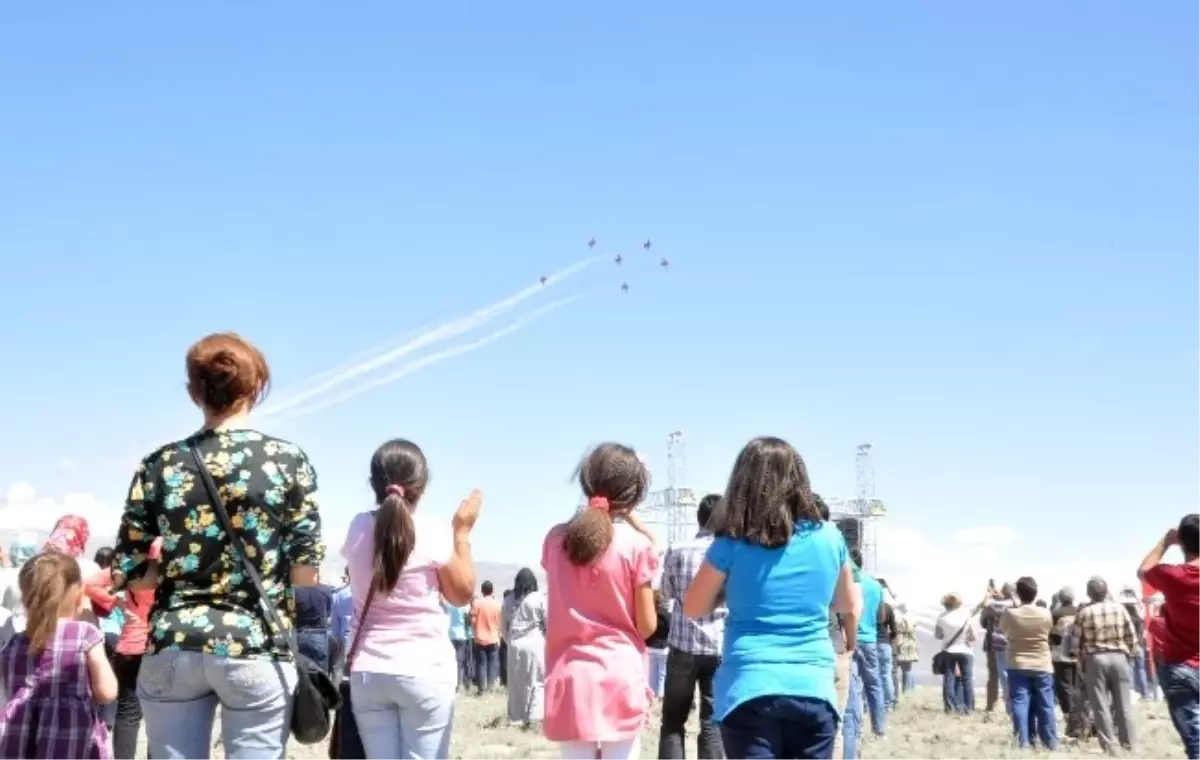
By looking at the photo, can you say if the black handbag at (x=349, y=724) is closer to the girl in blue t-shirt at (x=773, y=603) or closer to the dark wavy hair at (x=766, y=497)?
the girl in blue t-shirt at (x=773, y=603)

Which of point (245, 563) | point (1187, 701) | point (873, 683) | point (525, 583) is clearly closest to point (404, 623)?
point (245, 563)

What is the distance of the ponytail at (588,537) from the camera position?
542 centimetres

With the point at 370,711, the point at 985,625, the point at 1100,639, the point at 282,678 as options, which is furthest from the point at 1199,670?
the point at 985,625

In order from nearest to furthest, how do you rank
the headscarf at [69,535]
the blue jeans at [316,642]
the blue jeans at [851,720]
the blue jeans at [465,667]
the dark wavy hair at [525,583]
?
the headscarf at [69,535]
the blue jeans at [316,642]
the blue jeans at [851,720]
the dark wavy hair at [525,583]
the blue jeans at [465,667]

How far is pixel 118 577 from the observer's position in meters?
4.23

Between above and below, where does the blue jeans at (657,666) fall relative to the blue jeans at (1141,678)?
above

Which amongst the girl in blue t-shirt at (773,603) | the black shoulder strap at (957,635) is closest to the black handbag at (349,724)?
the girl in blue t-shirt at (773,603)

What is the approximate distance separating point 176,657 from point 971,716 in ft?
54.1

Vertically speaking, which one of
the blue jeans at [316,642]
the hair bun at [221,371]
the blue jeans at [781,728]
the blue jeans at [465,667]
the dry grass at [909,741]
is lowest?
the dry grass at [909,741]

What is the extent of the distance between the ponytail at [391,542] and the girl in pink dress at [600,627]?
0.63 meters

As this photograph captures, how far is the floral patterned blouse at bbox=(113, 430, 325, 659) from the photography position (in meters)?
4.07

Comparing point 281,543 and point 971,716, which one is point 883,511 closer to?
point 971,716

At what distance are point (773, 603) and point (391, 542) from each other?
60.2 inches

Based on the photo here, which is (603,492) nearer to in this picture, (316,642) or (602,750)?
(602,750)
